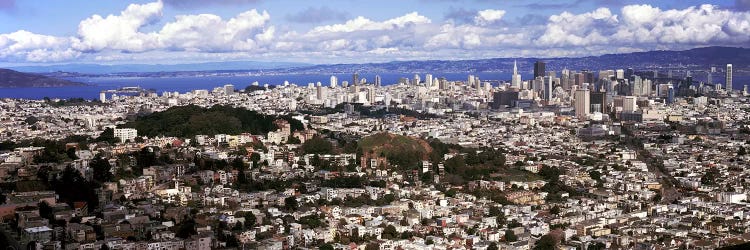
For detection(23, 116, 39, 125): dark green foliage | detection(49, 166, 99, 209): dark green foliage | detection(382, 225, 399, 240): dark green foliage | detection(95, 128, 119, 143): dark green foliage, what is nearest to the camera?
detection(382, 225, 399, 240): dark green foliage

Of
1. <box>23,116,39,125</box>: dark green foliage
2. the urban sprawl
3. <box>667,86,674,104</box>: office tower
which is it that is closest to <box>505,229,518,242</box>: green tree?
the urban sprawl

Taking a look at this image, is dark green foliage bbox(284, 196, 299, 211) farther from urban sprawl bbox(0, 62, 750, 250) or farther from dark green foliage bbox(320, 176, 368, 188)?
dark green foliage bbox(320, 176, 368, 188)

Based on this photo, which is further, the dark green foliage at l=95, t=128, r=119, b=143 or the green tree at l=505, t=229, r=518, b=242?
the dark green foliage at l=95, t=128, r=119, b=143

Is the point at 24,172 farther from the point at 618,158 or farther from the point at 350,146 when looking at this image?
the point at 618,158

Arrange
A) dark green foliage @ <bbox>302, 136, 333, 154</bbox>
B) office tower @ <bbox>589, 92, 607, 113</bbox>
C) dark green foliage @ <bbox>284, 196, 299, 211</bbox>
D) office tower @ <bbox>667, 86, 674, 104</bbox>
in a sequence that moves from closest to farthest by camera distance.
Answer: dark green foliage @ <bbox>284, 196, 299, 211</bbox>
dark green foliage @ <bbox>302, 136, 333, 154</bbox>
office tower @ <bbox>589, 92, 607, 113</bbox>
office tower @ <bbox>667, 86, 674, 104</bbox>

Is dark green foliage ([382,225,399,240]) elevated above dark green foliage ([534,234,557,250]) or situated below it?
above

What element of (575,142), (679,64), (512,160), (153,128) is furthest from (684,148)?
(679,64)
